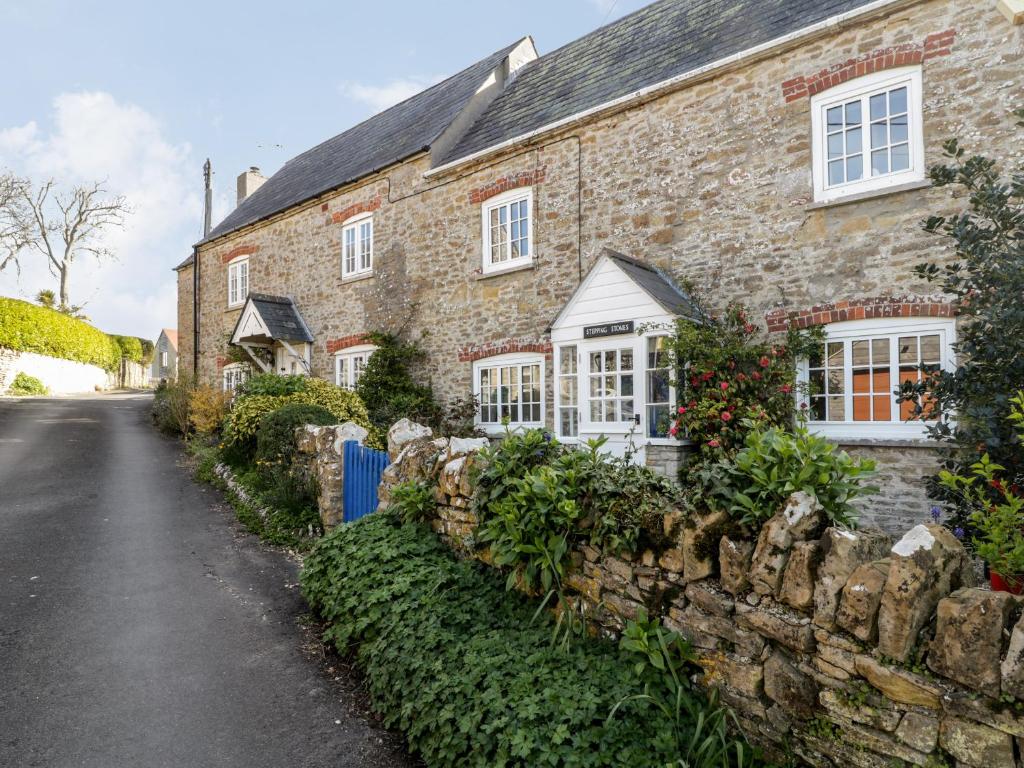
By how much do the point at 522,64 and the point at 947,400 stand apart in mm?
14161

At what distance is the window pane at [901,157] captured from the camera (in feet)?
25.1

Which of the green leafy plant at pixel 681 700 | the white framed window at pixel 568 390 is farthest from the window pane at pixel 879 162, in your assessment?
the green leafy plant at pixel 681 700

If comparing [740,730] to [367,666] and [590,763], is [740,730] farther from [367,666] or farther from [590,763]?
[367,666]

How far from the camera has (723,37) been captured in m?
9.95

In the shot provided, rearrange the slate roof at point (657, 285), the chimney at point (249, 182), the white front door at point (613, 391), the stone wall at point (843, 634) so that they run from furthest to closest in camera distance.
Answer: the chimney at point (249, 182)
the white front door at point (613, 391)
the slate roof at point (657, 285)
the stone wall at point (843, 634)

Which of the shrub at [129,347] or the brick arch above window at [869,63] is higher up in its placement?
the brick arch above window at [869,63]

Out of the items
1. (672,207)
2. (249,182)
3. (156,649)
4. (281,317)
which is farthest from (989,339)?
(249,182)

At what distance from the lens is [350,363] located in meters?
15.3

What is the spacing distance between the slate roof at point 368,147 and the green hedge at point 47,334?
1039 cm

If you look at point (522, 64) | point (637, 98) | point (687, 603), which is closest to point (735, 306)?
point (637, 98)

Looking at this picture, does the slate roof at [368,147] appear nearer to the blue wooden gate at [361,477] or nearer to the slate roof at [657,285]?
the slate roof at [657,285]

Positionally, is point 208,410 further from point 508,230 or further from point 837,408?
point 837,408

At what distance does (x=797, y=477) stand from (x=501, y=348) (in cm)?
880

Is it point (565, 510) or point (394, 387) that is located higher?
point (394, 387)
